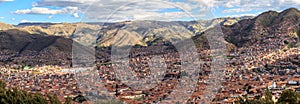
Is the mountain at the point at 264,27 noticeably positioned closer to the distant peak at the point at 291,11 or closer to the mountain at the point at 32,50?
the distant peak at the point at 291,11

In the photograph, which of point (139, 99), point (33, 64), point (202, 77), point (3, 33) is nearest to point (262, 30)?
point (33, 64)

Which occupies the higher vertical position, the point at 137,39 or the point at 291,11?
the point at 291,11

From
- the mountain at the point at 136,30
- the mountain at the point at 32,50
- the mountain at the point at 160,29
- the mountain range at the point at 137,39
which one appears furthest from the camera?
the mountain at the point at 32,50

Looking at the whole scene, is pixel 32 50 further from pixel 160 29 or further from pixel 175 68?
pixel 160 29

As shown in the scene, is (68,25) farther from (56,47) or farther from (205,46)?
(205,46)

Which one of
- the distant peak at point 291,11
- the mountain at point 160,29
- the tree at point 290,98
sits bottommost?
the tree at point 290,98

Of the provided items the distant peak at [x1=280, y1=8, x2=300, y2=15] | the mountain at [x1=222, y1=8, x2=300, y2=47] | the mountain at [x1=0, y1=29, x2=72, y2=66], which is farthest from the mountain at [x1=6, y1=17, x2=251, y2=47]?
the distant peak at [x1=280, y1=8, x2=300, y2=15]

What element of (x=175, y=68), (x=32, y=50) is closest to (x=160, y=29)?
(x=175, y=68)

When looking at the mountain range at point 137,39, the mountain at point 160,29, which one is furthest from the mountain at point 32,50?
the mountain at point 160,29

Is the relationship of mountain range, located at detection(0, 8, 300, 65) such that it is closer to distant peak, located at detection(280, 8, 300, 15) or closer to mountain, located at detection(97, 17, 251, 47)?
distant peak, located at detection(280, 8, 300, 15)

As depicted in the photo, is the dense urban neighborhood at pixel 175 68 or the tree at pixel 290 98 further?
the dense urban neighborhood at pixel 175 68

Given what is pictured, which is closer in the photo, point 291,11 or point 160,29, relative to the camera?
point 160,29
